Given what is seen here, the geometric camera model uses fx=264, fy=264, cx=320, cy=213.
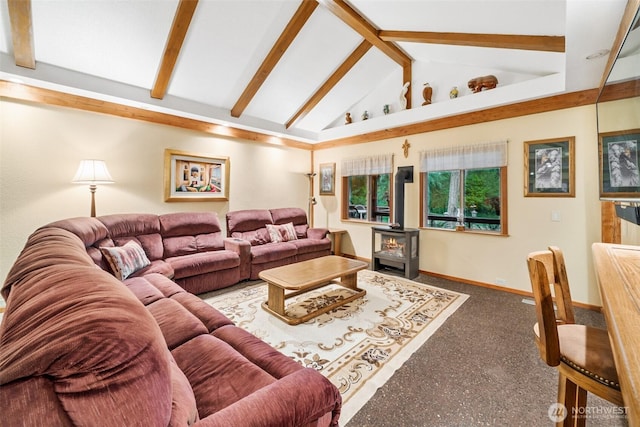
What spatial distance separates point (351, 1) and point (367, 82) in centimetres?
178

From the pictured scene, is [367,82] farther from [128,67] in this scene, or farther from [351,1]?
[128,67]

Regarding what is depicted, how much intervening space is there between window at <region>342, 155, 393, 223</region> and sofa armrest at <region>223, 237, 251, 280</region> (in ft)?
8.15

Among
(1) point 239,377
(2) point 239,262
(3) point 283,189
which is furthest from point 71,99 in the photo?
(1) point 239,377

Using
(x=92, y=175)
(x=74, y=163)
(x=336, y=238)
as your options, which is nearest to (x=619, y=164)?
(x=336, y=238)

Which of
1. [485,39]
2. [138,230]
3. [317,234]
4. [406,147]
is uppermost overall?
[485,39]

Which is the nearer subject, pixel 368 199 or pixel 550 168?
pixel 550 168

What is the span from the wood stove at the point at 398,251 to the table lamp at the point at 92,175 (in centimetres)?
392

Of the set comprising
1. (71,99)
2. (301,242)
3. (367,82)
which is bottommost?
(301,242)

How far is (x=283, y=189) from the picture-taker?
18.9ft

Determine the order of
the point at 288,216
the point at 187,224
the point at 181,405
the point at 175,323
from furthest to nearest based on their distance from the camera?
1. the point at 288,216
2. the point at 187,224
3. the point at 175,323
4. the point at 181,405

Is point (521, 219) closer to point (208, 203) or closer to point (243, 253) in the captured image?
point (243, 253)

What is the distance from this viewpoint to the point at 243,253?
3.89 meters

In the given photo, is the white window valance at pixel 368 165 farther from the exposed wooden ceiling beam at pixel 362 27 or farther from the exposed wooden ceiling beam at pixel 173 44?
the exposed wooden ceiling beam at pixel 173 44

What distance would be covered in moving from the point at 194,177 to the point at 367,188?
3258 millimetres
